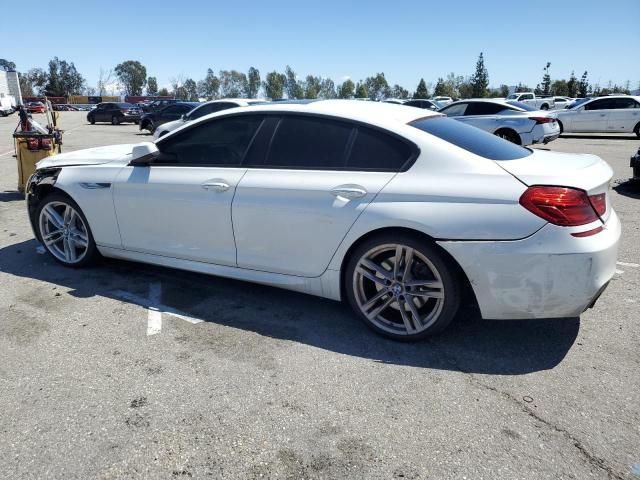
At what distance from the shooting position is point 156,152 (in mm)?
4066

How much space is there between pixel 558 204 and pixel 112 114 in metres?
34.9

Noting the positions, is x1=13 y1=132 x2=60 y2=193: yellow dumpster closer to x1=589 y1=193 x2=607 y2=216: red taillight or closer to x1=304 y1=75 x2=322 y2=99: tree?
x1=589 y1=193 x2=607 y2=216: red taillight

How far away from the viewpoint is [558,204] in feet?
9.18

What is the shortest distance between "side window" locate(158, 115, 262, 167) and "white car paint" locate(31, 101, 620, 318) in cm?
7

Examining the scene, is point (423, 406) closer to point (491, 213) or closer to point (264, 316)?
point (491, 213)

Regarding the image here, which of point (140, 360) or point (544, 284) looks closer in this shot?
point (544, 284)

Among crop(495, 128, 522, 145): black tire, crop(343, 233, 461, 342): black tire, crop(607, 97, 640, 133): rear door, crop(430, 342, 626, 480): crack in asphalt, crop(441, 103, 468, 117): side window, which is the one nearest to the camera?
crop(430, 342, 626, 480): crack in asphalt

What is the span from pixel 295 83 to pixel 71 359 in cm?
13916

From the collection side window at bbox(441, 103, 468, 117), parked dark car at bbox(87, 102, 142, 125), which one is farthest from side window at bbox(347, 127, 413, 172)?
parked dark car at bbox(87, 102, 142, 125)

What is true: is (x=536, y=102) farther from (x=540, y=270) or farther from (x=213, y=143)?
(x=540, y=270)

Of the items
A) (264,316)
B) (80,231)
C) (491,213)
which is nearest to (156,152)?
(80,231)

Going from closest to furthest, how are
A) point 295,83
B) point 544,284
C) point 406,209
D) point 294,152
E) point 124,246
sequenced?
1. point 544,284
2. point 406,209
3. point 294,152
4. point 124,246
5. point 295,83

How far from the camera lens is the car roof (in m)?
3.42

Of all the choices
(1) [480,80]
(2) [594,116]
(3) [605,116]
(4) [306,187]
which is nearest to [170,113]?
(2) [594,116]
